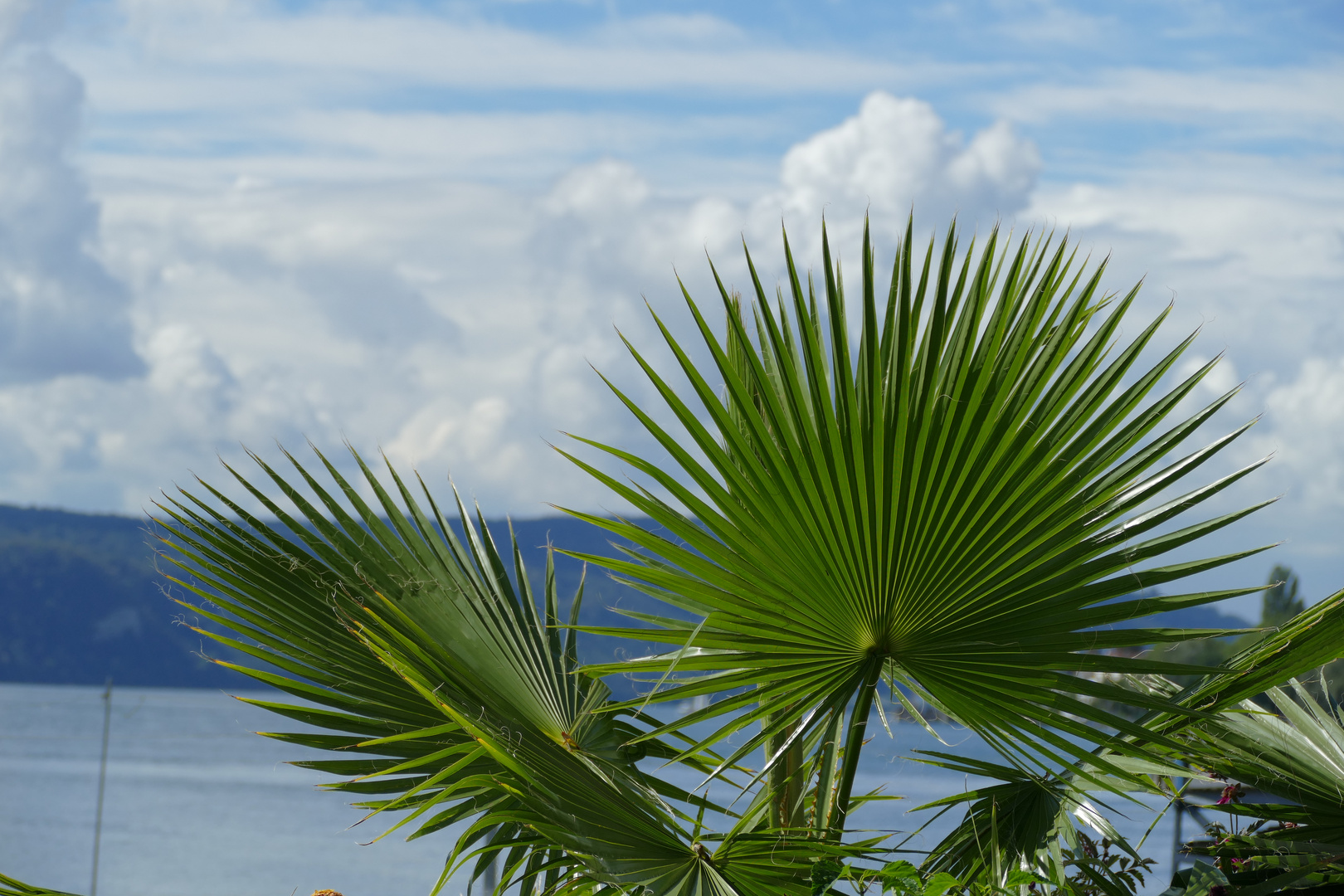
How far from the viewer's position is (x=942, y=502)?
1.83 metres

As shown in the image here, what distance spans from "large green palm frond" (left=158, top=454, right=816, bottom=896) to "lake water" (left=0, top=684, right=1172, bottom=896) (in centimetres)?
49

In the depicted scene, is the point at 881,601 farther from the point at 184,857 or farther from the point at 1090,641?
the point at 184,857

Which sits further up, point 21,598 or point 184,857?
point 21,598

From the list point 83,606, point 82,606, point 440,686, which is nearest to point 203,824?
point 440,686

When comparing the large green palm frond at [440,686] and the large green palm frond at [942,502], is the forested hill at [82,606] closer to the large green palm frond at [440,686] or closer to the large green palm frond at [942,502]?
the large green palm frond at [440,686]

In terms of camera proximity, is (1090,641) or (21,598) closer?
(1090,641)

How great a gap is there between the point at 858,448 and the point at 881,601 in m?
0.29

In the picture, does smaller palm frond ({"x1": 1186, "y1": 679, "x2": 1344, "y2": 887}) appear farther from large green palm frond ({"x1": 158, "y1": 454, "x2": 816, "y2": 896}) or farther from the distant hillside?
the distant hillside

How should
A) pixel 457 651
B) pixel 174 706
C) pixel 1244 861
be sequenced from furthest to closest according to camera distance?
1. pixel 174 706
2. pixel 457 651
3. pixel 1244 861

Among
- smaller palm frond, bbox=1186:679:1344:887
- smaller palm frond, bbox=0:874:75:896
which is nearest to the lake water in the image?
smaller palm frond, bbox=1186:679:1344:887

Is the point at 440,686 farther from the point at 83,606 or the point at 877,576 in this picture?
the point at 83,606

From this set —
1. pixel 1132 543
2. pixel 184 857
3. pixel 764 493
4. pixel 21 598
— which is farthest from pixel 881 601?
pixel 21 598

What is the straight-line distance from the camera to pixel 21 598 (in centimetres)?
7638

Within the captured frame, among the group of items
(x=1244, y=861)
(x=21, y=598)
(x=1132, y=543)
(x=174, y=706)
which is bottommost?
(x=1244, y=861)
